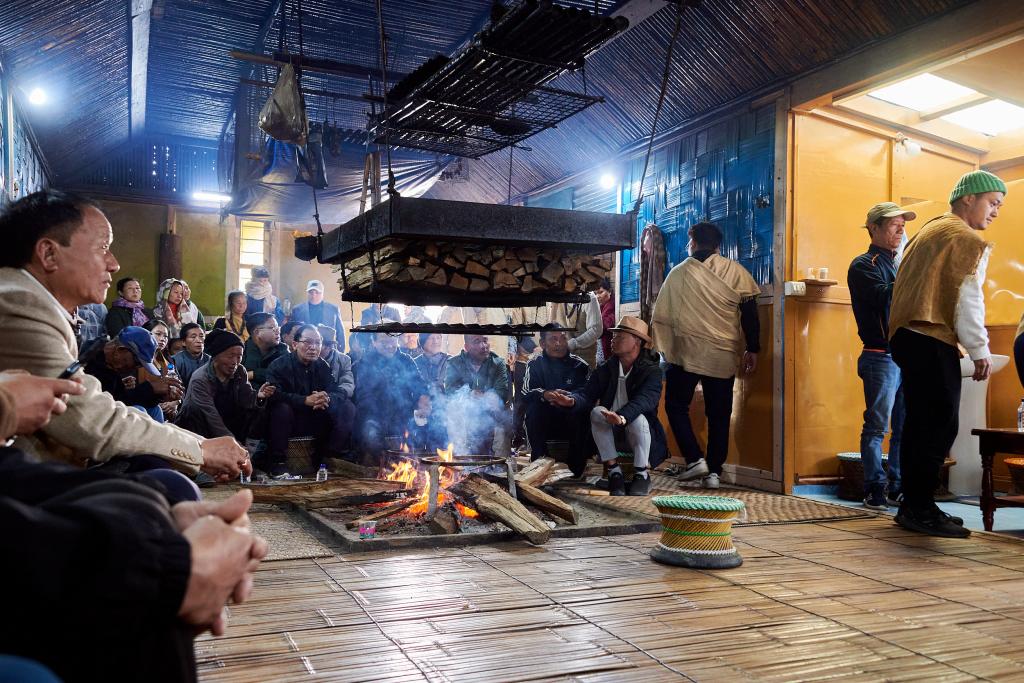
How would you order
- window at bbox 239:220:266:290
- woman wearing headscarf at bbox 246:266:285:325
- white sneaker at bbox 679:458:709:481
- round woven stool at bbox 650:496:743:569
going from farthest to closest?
window at bbox 239:220:266:290
woman wearing headscarf at bbox 246:266:285:325
white sneaker at bbox 679:458:709:481
round woven stool at bbox 650:496:743:569

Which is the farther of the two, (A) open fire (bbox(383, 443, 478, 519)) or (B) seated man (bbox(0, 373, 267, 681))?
(A) open fire (bbox(383, 443, 478, 519))

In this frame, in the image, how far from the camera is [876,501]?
5.44 metres

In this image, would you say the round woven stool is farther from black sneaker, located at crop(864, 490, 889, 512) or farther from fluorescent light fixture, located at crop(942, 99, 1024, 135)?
fluorescent light fixture, located at crop(942, 99, 1024, 135)

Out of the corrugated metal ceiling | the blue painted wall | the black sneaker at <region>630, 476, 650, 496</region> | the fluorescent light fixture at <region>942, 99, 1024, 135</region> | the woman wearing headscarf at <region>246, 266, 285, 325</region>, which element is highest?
the corrugated metal ceiling

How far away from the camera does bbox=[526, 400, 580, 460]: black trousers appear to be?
6.78 metres

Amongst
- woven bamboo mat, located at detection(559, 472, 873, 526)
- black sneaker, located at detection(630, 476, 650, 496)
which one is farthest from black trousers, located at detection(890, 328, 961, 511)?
black sneaker, located at detection(630, 476, 650, 496)

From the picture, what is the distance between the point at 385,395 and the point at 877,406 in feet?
13.6

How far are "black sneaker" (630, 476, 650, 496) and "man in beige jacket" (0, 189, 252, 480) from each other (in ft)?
12.5

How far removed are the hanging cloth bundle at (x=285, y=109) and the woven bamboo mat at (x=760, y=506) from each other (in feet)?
11.7

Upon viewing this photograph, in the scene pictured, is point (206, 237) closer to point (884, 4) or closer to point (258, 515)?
point (258, 515)

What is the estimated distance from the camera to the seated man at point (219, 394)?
611 centimetres

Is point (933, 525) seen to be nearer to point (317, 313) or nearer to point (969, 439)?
point (969, 439)

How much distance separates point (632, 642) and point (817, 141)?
5.09 meters

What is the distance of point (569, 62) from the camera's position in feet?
15.8
